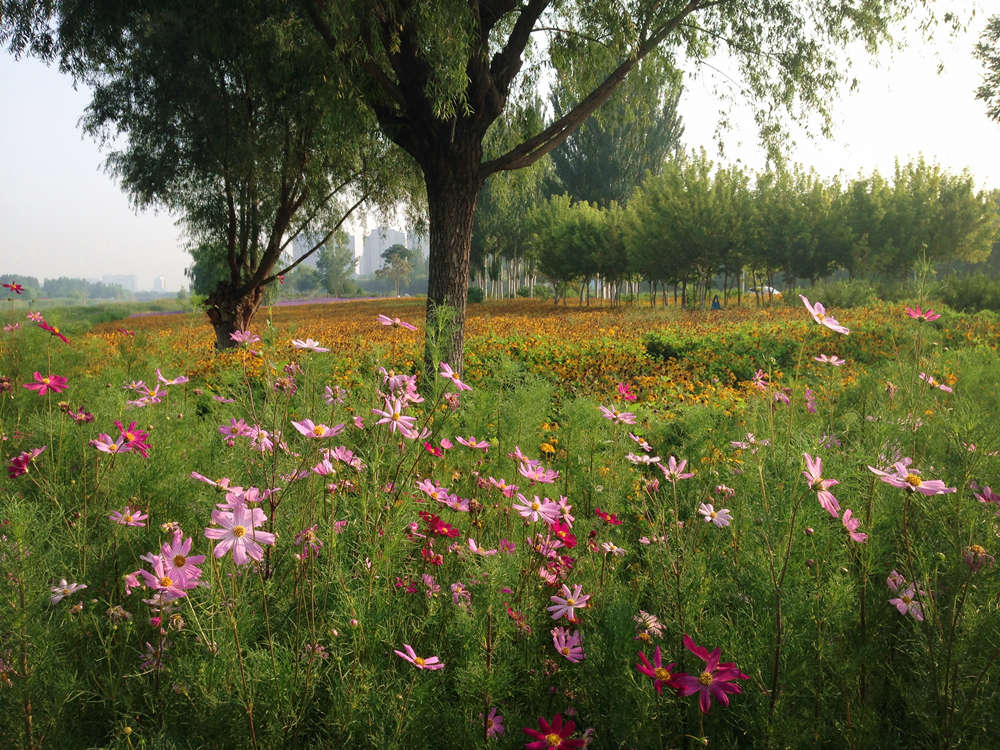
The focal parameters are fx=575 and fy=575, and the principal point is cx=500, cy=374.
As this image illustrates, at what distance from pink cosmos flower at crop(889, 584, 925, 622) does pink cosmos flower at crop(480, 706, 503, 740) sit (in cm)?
100

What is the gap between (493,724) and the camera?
4.17 ft

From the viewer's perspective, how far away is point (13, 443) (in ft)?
8.70

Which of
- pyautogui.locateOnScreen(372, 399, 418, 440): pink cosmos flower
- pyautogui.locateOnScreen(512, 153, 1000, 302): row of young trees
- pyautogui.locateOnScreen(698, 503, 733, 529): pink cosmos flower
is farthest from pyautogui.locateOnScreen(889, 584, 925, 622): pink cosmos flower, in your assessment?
pyautogui.locateOnScreen(512, 153, 1000, 302): row of young trees

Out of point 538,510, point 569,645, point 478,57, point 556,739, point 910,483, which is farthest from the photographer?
point 478,57

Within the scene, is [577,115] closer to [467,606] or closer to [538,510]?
[538,510]

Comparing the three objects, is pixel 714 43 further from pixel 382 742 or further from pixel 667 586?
pixel 382 742

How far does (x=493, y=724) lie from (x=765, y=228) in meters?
28.9

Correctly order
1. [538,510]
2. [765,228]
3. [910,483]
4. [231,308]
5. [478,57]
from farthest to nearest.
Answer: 1. [765,228]
2. [231,308]
3. [478,57]
4. [538,510]
5. [910,483]

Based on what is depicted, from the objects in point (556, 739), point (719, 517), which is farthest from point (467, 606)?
point (719, 517)

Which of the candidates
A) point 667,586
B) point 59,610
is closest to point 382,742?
point 667,586

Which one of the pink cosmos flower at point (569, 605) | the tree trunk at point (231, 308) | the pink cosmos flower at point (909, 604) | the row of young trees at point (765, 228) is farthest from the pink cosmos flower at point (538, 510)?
the row of young trees at point (765, 228)

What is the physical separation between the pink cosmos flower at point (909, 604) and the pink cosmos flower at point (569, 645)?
2.59ft

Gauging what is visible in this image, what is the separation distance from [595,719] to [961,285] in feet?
65.7

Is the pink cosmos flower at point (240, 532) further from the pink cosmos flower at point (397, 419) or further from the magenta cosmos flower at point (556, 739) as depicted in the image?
the magenta cosmos flower at point (556, 739)
